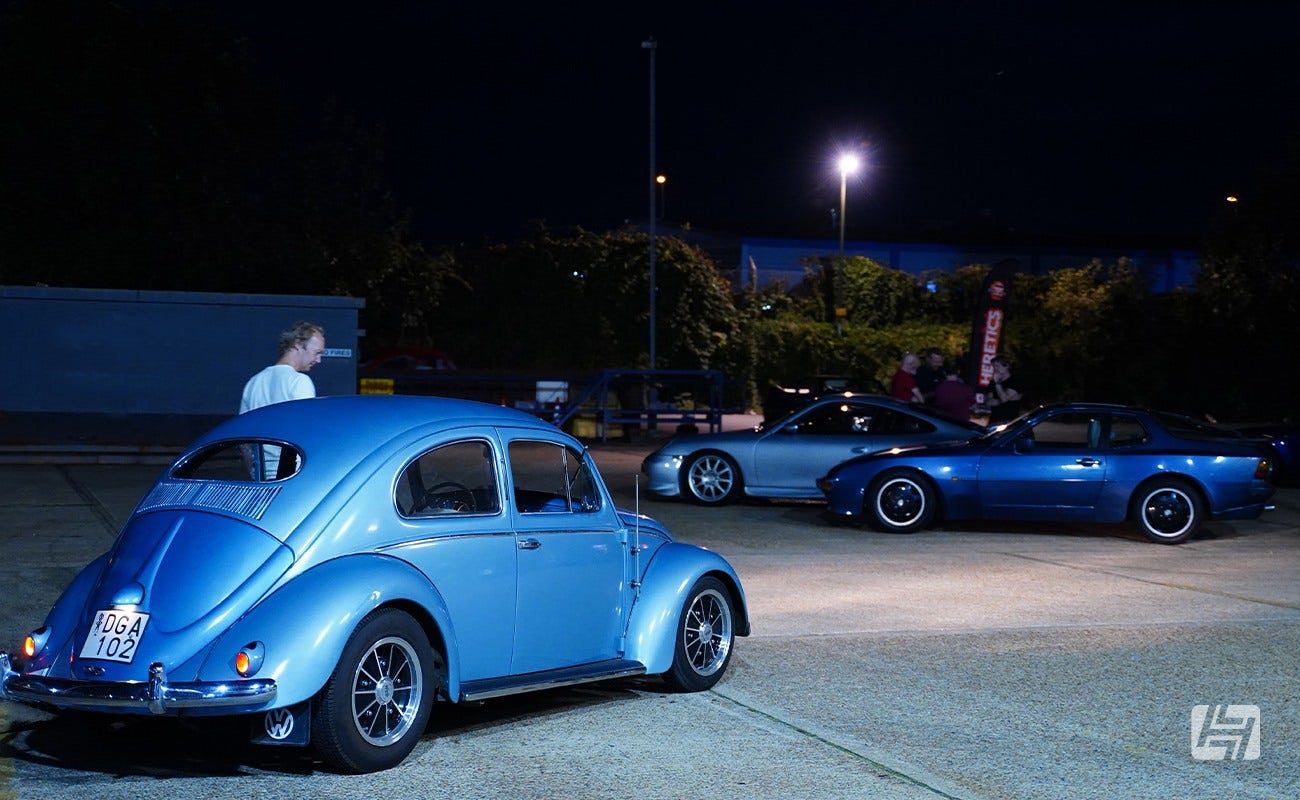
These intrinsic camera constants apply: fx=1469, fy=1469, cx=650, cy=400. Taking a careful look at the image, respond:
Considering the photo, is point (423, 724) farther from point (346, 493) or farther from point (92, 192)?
point (92, 192)

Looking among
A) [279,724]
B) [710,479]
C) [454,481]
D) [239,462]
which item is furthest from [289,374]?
[710,479]

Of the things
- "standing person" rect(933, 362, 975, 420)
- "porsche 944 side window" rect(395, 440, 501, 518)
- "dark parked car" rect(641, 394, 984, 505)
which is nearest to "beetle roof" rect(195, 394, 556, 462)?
"porsche 944 side window" rect(395, 440, 501, 518)

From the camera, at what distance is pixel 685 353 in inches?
1740

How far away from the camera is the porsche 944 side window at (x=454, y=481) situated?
6.64 meters

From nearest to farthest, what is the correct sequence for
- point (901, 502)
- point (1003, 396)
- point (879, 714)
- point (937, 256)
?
point (879, 714)
point (901, 502)
point (1003, 396)
point (937, 256)

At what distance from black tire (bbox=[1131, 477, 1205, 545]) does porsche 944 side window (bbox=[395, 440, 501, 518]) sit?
379 inches

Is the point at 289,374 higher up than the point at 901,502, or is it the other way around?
the point at 289,374

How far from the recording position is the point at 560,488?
7449 mm

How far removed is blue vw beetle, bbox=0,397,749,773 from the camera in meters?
5.73

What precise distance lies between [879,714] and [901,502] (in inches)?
315

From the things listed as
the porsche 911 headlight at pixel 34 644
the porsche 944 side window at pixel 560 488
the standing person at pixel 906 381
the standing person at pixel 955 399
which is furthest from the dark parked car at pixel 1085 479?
the porsche 911 headlight at pixel 34 644

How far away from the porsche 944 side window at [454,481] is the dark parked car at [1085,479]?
866 cm

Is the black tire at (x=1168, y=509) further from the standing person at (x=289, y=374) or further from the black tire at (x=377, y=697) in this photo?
the black tire at (x=377, y=697)

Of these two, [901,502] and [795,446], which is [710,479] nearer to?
[795,446]
